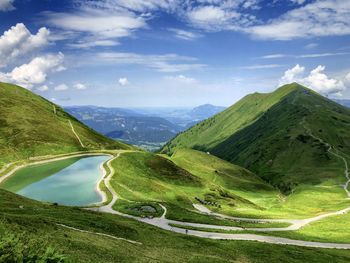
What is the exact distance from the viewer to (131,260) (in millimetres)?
41188

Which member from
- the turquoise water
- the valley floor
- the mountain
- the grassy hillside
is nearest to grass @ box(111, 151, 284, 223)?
the grassy hillside

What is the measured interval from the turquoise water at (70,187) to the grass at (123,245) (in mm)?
26949

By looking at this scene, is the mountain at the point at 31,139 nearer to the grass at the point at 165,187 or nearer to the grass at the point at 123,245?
the grass at the point at 165,187

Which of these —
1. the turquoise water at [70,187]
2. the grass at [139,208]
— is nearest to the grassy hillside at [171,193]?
the grass at [139,208]

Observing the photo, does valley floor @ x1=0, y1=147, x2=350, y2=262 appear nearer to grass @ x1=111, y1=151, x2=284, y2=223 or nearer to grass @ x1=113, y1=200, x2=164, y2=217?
grass @ x1=113, y1=200, x2=164, y2=217

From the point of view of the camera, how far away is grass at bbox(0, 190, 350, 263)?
39.6 meters

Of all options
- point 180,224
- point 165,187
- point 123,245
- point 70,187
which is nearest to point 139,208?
point 180,224

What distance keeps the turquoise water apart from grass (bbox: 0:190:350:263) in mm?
26949

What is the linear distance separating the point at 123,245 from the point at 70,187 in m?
70.2

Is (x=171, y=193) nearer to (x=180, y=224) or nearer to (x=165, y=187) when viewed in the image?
(x=165, y=187)

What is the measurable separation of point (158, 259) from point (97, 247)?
29.0ft

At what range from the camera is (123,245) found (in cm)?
4916

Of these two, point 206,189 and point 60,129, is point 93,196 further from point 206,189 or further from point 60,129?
point 60,129

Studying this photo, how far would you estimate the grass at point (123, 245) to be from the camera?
130 feet
